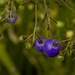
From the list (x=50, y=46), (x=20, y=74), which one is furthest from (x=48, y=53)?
(x=20, y=74)

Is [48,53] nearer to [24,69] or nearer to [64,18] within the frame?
[64,18]

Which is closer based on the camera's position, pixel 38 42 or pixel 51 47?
pixel 51 47

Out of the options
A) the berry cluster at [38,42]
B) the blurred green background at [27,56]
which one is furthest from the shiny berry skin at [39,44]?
the blurred green background at [27,56]

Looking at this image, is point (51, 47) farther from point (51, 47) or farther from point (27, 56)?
point (27, 56)

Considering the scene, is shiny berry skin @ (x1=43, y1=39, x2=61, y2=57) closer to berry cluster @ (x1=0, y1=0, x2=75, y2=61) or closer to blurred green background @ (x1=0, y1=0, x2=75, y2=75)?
berry cluster @ (x1=0, y1=0, x2=75, y2=61)

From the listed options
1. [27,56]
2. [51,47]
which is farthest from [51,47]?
[27,56]

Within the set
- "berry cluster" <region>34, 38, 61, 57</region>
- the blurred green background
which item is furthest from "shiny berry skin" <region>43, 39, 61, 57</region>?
the blurred green background

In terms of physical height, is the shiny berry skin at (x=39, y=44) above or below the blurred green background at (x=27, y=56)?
above

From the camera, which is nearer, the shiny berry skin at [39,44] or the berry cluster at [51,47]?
the berry cluster at [51,47]

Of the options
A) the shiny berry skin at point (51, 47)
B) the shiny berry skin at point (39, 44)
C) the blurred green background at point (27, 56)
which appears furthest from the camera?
the blurred green background at point (27, 56)

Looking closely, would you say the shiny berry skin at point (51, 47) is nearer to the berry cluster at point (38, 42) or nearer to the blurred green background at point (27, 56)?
the berry cluster at point (38, 42)

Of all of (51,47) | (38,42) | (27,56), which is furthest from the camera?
(27,56)

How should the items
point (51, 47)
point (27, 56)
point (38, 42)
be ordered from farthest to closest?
point (27, 56) → point (38, 42) → point (51, 47)
